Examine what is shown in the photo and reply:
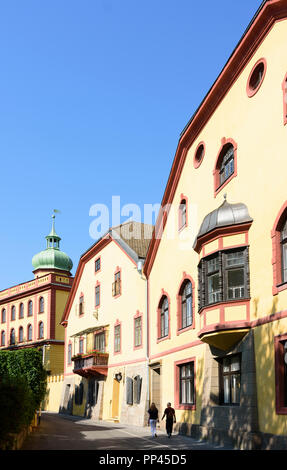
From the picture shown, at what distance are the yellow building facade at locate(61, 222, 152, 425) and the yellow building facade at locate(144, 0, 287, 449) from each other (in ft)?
23.3

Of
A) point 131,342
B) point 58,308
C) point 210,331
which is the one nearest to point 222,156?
point 210,331

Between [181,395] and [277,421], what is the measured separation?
9.62m

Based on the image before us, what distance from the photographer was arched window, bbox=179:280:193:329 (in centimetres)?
2486

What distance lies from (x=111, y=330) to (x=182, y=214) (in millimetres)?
13866

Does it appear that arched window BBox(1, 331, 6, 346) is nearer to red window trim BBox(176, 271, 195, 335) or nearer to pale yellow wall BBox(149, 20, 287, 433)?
red window trim BBox(176, 271, 195, 335)

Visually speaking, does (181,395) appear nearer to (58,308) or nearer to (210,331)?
(210,331)

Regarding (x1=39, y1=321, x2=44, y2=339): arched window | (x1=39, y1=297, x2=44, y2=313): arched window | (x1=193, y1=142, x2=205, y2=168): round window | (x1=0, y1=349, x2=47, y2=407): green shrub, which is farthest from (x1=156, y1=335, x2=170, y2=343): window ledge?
(x1=39, y1=297, x2=44, y2=313): arched window

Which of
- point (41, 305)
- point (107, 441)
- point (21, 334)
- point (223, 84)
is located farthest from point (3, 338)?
point (223, 84)

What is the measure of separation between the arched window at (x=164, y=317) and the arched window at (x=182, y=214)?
4.15 metres

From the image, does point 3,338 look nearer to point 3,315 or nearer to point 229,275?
point 3,315

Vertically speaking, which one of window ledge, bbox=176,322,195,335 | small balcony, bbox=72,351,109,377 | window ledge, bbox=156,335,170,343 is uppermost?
window ledge, bbox=176,322,195,335

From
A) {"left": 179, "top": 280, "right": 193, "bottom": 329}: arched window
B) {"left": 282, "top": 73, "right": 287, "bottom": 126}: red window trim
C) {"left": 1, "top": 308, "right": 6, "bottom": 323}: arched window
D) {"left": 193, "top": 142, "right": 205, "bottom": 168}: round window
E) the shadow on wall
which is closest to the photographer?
the shadow on wall

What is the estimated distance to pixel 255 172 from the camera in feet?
62.5

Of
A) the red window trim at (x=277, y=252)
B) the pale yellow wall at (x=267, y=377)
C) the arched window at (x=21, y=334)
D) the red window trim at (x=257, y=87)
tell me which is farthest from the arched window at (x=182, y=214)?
the arched window at (x=21, y=334)
